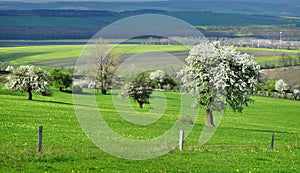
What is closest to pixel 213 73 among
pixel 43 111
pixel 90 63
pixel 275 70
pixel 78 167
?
pixel 43 111

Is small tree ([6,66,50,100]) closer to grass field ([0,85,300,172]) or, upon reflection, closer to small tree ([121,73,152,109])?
small tree ([121,73,152,109])

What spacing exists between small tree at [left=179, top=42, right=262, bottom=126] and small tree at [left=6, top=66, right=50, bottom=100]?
1051 inches

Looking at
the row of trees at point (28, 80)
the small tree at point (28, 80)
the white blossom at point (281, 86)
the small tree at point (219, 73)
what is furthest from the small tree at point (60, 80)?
the small tree at point (219, 73)

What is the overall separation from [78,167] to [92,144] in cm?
807

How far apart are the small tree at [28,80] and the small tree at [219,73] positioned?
2670 cm

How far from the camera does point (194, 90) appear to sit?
51.8m

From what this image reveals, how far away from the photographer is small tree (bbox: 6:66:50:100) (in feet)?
234

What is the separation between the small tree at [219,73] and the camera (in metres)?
50.1

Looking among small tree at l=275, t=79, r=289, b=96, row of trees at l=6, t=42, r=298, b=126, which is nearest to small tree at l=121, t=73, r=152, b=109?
row of trees at l=6, t=42, r=298, b=126

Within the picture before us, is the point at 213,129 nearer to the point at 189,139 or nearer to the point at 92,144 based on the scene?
the point at 189,139

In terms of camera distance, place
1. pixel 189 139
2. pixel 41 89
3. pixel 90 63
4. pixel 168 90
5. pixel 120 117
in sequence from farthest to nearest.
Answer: pixel 168 90
pixel 90 63
pixel 41 89
pixel 120 117
pixel 189 139

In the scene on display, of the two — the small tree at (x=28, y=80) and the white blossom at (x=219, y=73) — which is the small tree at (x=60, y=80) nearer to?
the small tree at (x=28, y=80)

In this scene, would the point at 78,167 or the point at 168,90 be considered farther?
the point at 168,90

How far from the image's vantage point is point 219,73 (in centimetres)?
4941
